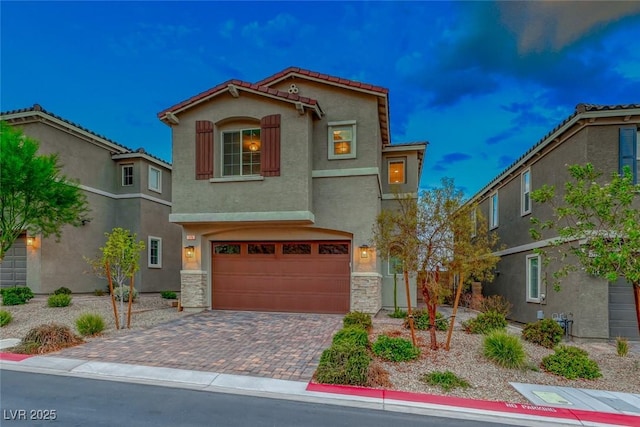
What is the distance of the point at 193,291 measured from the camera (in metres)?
12.8

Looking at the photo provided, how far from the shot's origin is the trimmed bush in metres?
7.46

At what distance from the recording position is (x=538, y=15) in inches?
457

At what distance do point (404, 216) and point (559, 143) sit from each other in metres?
6.52

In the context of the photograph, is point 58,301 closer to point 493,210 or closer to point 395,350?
point 395,350

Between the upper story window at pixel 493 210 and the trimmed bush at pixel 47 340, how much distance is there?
16077 mm

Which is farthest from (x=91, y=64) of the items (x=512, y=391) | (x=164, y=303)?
(x=512, y=391)

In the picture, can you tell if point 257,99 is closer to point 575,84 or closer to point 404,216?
point 404,216

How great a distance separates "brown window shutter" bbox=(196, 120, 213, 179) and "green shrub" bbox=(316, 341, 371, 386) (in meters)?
8.11

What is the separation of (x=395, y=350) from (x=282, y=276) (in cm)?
645

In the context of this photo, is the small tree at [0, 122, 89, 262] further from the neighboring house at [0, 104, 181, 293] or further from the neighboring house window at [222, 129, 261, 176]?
the neighboring house window at [222, 129, 261, 176]

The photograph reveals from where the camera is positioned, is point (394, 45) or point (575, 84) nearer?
point (575, 84)

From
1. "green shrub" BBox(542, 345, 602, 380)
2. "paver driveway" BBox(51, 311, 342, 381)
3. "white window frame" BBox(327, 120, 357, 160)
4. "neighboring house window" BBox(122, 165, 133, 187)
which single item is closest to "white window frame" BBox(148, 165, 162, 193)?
"neighboring house window" BBox(122, 165, 133, 187)

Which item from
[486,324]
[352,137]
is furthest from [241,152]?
[486,324]

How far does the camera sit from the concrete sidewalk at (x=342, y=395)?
4793 mm
